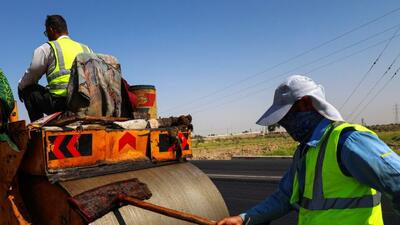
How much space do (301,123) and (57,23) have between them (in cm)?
287

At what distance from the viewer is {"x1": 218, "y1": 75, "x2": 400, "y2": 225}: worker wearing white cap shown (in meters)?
1.80

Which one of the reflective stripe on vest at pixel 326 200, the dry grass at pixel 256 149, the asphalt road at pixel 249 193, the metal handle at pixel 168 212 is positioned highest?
the reflective stripe on vest at pixel 326 200

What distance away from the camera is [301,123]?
220cm

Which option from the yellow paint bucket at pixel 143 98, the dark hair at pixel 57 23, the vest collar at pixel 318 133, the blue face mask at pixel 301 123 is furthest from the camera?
the yellow paint bucket at pixel 143 98

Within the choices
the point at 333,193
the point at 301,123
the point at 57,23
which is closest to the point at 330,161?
the point at 333,193

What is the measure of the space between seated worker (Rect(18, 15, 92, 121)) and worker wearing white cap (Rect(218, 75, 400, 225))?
89.5 inches

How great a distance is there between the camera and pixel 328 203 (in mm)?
1953

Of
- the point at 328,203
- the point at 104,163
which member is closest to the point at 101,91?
the point at 104,163

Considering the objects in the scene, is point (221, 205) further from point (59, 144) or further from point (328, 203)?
point (328, 203)

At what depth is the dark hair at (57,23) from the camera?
4047 millimetres

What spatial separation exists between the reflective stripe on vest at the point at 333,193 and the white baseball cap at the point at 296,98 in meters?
0.09

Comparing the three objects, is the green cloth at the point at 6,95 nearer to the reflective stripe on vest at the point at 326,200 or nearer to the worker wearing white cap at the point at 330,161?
the worker wearing white cap at the point at 330,161

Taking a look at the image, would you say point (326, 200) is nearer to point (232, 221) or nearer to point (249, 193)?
point (232, 221)

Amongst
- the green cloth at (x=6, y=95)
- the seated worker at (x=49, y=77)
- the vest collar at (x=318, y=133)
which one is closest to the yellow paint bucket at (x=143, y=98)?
the seated worker at (x=49, y=77)
